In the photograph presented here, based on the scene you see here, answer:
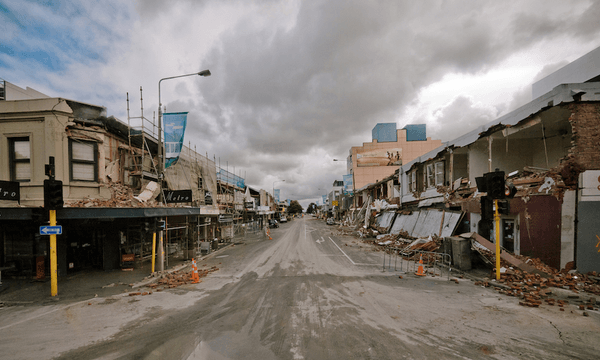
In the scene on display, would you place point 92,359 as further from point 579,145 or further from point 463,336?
point 579,145

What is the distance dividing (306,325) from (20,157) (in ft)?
48.5

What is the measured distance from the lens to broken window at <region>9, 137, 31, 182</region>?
11547 millimetres

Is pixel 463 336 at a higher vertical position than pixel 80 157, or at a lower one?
lower

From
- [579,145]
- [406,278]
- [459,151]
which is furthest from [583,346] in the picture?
[459,151]

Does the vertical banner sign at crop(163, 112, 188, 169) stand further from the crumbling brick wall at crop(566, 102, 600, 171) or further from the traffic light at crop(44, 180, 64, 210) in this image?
the crumbling brick wall at crop(566, 102, 600, 171)

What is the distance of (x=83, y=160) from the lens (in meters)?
12.1

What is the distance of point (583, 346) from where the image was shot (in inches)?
207

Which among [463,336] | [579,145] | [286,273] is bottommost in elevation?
[286,273]

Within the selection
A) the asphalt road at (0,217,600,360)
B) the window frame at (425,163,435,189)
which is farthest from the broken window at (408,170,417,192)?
the asphalt road at (0,217,600,360)

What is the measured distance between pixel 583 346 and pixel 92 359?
10.2 meters

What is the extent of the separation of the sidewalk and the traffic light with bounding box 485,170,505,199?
1465cm

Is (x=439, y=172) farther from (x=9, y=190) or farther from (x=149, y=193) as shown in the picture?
(x=9, y=190)

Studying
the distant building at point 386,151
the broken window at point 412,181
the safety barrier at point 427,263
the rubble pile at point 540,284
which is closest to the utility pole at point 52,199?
the safety barrier at point 427,263

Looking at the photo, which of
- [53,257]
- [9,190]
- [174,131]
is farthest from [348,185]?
[9,190]
